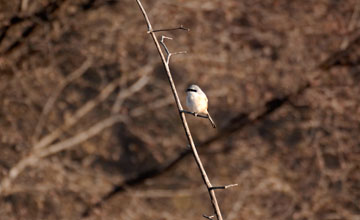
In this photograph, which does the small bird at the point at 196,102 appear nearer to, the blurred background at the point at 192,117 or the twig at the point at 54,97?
the blurred background at the point at 192,117

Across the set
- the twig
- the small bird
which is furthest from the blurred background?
the small bird

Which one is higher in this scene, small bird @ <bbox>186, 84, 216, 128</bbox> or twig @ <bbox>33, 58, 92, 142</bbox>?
small bird @ <bbox>186, 84, 216, 128</bbox>

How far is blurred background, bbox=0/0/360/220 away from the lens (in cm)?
484

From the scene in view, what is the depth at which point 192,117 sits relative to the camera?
4914mm

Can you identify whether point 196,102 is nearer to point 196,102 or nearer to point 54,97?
point 196,102

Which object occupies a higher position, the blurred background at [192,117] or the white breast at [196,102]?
the white breast at [196,102]

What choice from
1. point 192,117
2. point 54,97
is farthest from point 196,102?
point 54,97

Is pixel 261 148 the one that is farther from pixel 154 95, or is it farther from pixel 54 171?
pixel 54 171

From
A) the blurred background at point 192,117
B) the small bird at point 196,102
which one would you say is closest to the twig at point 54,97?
the blurred background at point 192,117

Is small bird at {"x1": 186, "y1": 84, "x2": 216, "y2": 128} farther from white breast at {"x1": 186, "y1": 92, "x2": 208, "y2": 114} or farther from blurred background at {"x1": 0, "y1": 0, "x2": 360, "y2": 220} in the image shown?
blurred background at {"x1": 0, "y1": 0, "x2": 360, "y2": 220}

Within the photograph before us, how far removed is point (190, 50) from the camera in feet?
16.5

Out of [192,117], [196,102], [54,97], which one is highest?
[196,102]

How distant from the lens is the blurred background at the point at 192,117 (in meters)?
4.84

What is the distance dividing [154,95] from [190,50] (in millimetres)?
623
